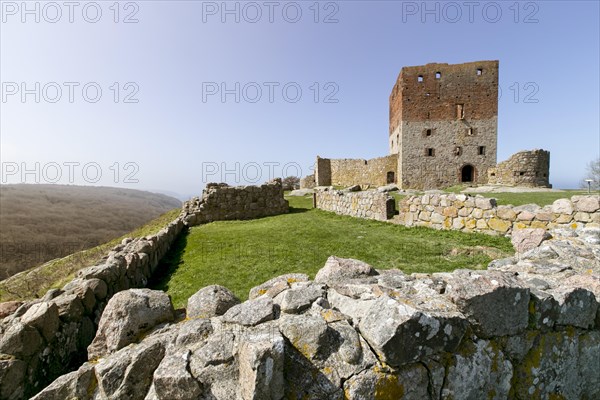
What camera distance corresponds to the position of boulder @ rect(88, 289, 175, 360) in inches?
105

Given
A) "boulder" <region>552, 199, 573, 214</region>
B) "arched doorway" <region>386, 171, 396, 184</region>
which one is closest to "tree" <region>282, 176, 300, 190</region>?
"arched doorway" <region>386, 171, 396, 184</region>

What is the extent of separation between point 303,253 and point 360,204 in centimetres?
689

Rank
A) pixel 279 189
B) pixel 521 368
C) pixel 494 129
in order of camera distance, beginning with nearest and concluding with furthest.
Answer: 1. pixel 521 368
2. pixel 279 189
3. pixel 494 129

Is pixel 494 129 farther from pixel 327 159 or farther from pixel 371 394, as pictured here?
pixel 371 394

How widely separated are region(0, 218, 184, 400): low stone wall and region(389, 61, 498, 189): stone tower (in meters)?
30.6

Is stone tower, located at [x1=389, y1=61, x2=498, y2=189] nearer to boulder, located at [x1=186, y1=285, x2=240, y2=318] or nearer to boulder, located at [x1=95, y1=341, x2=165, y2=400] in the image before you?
boulder, located at [x1=186, y1=285, x2=240, y2=318]

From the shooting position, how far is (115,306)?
112 inches

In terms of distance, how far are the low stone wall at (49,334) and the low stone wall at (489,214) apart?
A: 9187 mm

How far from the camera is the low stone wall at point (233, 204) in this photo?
15.4 m

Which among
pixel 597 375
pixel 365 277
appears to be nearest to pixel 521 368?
pixel 597 375

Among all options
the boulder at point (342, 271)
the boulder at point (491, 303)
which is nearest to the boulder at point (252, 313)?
the boulder at point (342, 271)

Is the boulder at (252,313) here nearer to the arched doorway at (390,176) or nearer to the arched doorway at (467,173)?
the arched doorway at (467,173)

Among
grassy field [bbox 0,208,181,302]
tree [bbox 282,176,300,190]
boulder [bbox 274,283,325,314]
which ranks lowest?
grassy field [bbox 0,208,181,302]

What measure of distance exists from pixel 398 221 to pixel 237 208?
8.93m
